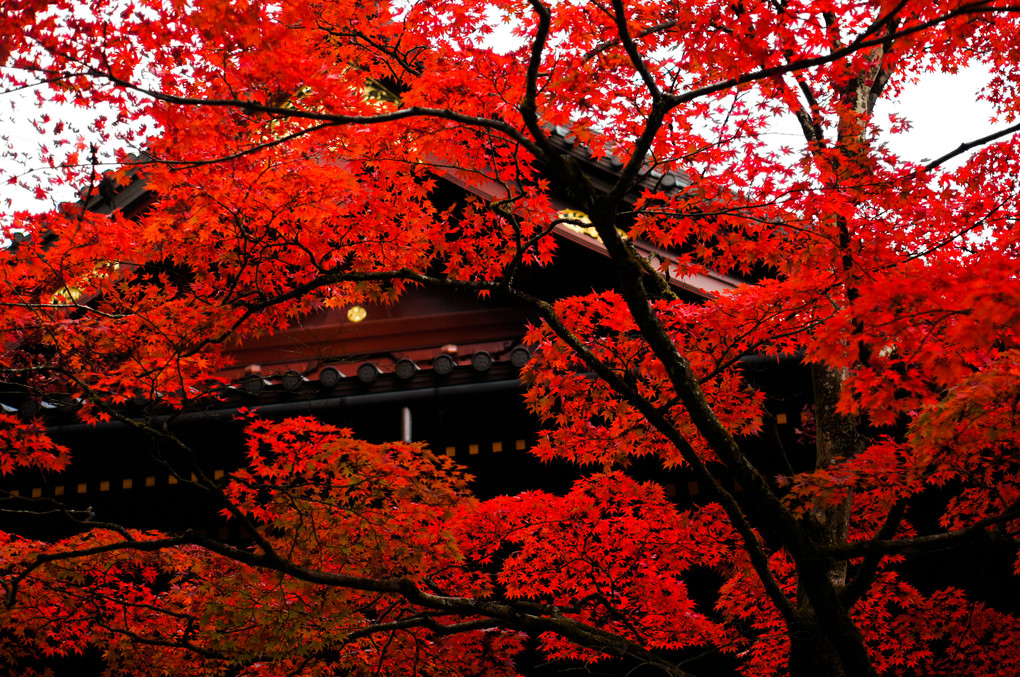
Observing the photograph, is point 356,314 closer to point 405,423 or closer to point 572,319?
point 405,423

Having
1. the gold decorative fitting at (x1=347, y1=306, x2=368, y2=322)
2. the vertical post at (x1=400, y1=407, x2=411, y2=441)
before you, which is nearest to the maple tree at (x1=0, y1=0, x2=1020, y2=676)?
the vertical post at (x1=400, y1=407, x2=411, y2=441)

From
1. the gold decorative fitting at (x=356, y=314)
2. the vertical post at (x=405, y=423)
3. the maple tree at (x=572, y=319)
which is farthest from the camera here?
the gold decorative fitting at (x=356, y=314)

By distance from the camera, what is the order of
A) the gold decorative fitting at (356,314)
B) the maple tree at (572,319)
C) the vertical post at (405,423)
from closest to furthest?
the maple tree at (572,319) < the vertical post at (405,423) < the gold decorative fitting at (356,314)

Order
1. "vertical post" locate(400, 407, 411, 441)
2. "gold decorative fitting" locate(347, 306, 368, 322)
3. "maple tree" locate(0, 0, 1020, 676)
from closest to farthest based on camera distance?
"maple tree" locate(0, 0, 1020, 676)
"vertical post" locate(400, 407, 411, 441)
"gold decorative fitting" locate(347, 306, 368, 322)

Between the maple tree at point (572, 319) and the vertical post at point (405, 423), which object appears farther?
the vertical post at point (405, 423)

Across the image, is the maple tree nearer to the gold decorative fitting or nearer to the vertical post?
the vertical post

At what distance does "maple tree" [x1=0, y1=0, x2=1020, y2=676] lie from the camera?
5.59 metres

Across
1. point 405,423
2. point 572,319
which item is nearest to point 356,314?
point 405,423

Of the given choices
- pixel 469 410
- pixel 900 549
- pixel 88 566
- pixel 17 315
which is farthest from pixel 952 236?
pixel 88 566

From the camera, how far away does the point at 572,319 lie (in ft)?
26.0

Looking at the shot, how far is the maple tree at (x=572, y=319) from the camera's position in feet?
18.4

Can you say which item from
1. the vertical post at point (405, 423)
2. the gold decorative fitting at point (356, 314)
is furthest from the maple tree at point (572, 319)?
the gold decorative fitting at point (356, 314)

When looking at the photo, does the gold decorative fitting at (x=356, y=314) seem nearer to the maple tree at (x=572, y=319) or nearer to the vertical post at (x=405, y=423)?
the vertical post at (x=405, y=423)

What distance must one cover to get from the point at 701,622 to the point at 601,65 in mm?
5605
